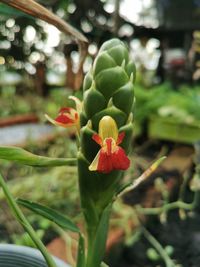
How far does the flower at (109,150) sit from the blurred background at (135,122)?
21 cm

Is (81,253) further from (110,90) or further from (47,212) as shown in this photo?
(110,90)

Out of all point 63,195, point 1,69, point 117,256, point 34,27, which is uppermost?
point 34,27

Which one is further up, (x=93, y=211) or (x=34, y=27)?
(x=34, y=27)

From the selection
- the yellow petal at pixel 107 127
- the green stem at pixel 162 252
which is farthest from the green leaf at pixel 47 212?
the green stem at pixel 162 252

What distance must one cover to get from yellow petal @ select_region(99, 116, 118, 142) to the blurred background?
0.20 metres

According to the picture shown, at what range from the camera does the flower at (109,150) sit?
1.37ft

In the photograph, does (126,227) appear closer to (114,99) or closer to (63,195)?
(63,195)

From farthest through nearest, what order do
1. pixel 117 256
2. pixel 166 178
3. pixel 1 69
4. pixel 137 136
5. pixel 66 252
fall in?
pixel 1 69, pixel 137 136, pixel 166 178, pixel 117 256, pixel 66 252

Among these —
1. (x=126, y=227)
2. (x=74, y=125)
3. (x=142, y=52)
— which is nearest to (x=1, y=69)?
(x=142, y=52)

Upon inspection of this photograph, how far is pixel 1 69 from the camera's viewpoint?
3.13 meters

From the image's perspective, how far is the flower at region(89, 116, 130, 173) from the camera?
1.37 feet

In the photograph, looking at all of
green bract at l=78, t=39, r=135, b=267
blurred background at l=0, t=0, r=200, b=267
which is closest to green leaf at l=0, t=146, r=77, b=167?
green bract at l=78, t=39, r=135, b=267

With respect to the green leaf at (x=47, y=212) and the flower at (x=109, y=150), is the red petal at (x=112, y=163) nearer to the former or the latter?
the flower at (x=109, y=150)

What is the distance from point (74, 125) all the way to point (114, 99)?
0.07 m
